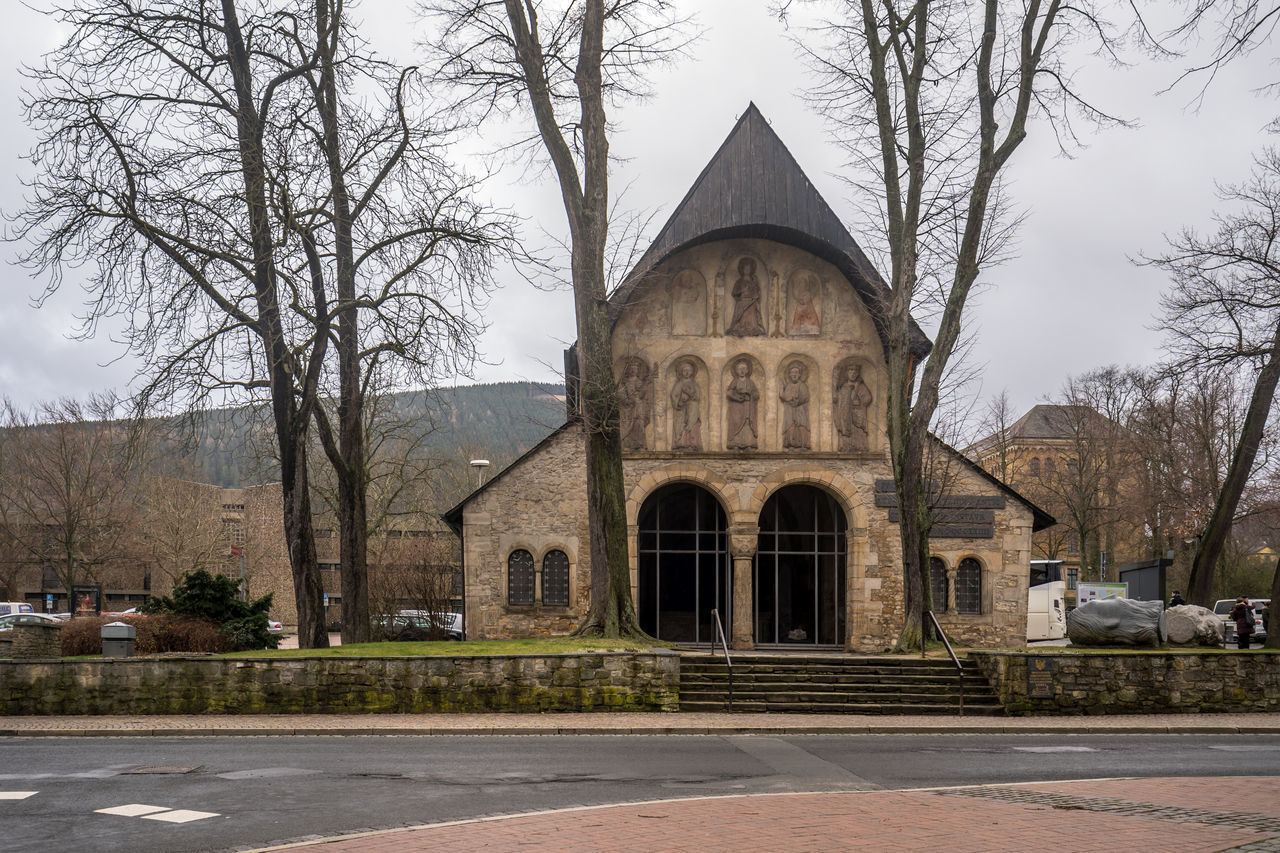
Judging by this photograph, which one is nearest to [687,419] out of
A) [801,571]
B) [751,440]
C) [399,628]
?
[751,440]

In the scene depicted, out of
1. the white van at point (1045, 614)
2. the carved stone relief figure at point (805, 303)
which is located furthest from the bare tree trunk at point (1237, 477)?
the white van at point (1045, 614)

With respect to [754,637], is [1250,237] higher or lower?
higher

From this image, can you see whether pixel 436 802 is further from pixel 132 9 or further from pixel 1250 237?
pixel 1250 237

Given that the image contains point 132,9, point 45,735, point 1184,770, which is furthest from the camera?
point 132,9

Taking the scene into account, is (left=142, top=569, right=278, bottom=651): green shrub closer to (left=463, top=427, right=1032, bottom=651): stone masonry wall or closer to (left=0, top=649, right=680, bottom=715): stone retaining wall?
(left=0, top=649, right=680, bottom=715): stone retaining wall

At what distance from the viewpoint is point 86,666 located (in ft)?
58.9

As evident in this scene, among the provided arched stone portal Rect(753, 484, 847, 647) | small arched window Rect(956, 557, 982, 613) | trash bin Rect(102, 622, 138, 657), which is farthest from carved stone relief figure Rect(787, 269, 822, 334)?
trash bin Rect(102, 622, 138, 657)

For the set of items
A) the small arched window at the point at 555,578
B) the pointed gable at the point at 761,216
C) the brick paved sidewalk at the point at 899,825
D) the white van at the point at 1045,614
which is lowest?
the white van at the point at 1045,614

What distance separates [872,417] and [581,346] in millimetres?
8505

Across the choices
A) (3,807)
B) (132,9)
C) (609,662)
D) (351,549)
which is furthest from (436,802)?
(132,9)

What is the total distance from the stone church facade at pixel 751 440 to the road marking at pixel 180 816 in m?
18.3

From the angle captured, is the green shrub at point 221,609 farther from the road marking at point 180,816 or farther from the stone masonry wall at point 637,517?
the road marking at point 180,816

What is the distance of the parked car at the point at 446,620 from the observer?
3834 centimetres

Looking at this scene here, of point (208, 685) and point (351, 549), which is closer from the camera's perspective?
point (208, 685)
